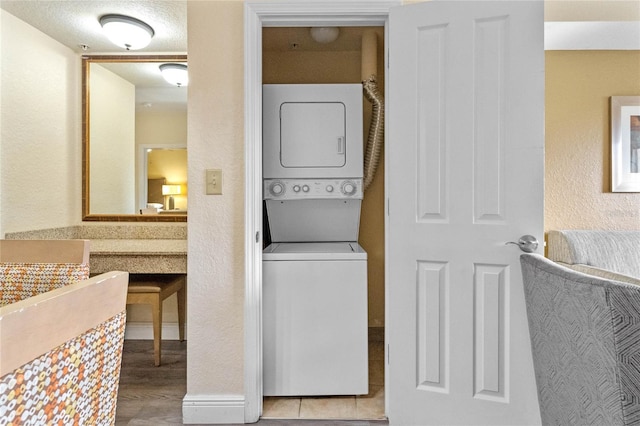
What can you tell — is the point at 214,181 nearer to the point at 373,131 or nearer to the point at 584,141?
the point at 373,131

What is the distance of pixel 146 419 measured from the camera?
6.49 ft

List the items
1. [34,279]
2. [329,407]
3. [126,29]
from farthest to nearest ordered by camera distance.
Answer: [126,29] < [329,407] < [34,279]

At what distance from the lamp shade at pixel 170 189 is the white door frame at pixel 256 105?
4.23 feet

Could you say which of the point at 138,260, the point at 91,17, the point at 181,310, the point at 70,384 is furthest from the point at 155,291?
the point at 70,384

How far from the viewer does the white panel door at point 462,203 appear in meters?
1.74

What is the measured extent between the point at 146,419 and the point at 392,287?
1.43 metres

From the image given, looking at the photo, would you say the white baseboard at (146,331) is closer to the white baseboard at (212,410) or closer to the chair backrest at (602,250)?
the white baseboard at (212,410)

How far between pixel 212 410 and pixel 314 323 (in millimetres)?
663

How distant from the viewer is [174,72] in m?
2.96

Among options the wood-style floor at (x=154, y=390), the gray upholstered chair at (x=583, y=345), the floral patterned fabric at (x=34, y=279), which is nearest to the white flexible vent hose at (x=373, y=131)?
the wood-style floor at (x=154, y=390)

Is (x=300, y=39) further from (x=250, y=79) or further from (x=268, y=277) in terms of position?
(x=268, y=277)

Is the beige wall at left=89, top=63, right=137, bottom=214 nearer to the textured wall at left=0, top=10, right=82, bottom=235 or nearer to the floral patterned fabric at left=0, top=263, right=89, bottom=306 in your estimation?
the textured wall at left=0, top=10, right=82, bottom=235

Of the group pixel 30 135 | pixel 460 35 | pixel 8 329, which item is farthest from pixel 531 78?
pixel 30 135

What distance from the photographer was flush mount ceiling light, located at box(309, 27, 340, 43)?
8.89ft
